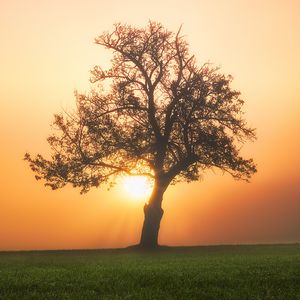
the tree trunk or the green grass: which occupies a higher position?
the tree trunk

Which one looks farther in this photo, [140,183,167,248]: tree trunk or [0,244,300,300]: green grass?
[140,183,167,248]: tree trunk

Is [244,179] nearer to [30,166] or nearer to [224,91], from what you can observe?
[224,91]

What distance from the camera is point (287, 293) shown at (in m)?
15.2

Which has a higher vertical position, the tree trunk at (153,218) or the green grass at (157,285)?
the tree trunk at (153,218)

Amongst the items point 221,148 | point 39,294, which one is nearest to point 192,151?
point 221,148

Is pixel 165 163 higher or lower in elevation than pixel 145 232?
higher

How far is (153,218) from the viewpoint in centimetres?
4488

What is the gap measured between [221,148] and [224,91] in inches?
197

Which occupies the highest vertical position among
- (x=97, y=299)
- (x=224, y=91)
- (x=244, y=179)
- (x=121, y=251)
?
(x=224, y=91)

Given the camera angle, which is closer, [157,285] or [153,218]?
[157,285]

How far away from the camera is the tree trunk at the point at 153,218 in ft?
147

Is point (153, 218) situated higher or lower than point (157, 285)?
higher

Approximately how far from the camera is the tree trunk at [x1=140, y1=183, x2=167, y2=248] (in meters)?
44.9

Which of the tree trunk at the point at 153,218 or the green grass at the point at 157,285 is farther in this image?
the tree trunk at the point at 153,218
